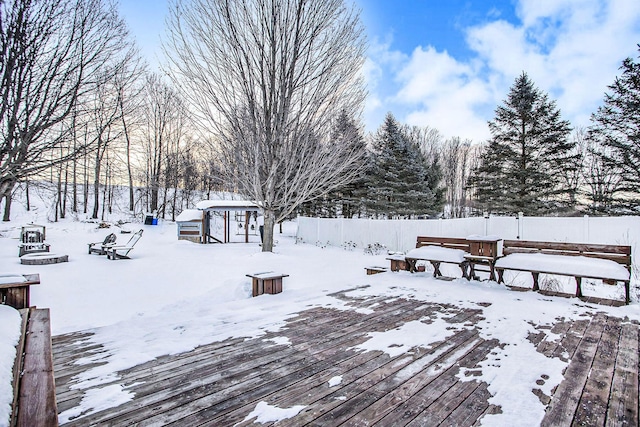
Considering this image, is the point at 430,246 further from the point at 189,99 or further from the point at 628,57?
the point at 628,57

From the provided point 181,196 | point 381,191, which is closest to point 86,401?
point 381,191

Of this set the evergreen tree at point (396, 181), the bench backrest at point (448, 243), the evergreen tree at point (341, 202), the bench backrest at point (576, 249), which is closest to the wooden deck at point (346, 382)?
the bench backrest at point (576, 249)

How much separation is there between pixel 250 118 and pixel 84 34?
4.43 m

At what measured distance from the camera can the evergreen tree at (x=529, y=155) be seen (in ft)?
58.5

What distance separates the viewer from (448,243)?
6438 millimetres

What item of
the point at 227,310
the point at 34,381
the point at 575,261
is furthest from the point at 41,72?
the point at 575,261

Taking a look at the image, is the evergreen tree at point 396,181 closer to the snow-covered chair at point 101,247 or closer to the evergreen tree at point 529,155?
the evergreen tree at point 529,155

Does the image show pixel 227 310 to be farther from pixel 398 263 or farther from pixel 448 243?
pixel 448 243

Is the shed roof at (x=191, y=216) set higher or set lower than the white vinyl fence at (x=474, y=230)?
higher

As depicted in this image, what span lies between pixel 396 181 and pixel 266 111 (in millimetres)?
13622

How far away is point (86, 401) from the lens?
1.93m

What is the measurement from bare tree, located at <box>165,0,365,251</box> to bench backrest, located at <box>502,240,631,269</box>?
563 centimetres

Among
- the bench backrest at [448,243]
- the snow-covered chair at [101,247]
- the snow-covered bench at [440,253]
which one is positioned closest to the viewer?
the snow-covered bench at [440,253]

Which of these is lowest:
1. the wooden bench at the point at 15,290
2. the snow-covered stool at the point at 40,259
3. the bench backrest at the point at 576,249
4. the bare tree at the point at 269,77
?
the snow-covered stool at the point at 40,259
